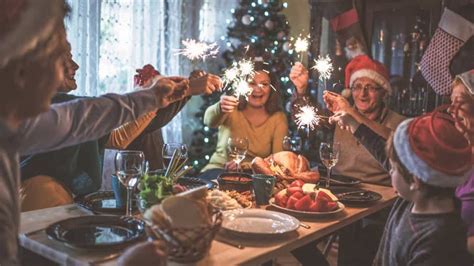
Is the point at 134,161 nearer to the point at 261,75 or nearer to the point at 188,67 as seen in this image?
the point at 261,75

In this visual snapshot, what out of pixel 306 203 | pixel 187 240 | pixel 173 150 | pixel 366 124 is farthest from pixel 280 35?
pixel 187 240

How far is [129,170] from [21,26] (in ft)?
2.31

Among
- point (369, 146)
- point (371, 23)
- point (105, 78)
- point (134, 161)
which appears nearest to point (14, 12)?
point (134, 161)

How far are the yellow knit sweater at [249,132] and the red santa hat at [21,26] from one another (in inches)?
91.1

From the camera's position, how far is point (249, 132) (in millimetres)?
3490

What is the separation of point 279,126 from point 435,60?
149cm

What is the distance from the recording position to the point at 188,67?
191 inches

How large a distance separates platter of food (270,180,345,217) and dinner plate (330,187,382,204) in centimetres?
12

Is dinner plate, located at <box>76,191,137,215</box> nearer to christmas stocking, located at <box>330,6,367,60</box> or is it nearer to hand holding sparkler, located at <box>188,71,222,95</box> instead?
hand holding sparkler, located at <box>188,71,222,95</box>

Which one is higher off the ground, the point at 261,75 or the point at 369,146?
the point at 261,75

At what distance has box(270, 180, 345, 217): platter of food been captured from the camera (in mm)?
1780

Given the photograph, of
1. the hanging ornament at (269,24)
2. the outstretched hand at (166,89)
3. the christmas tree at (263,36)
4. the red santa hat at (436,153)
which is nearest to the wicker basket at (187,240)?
the outstretched hand at (166,89)

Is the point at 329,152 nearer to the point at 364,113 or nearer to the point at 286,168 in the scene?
the point at 286,168

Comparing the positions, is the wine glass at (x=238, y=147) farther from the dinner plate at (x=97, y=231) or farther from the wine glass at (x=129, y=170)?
the dinner plate at (x=97, y=231)
